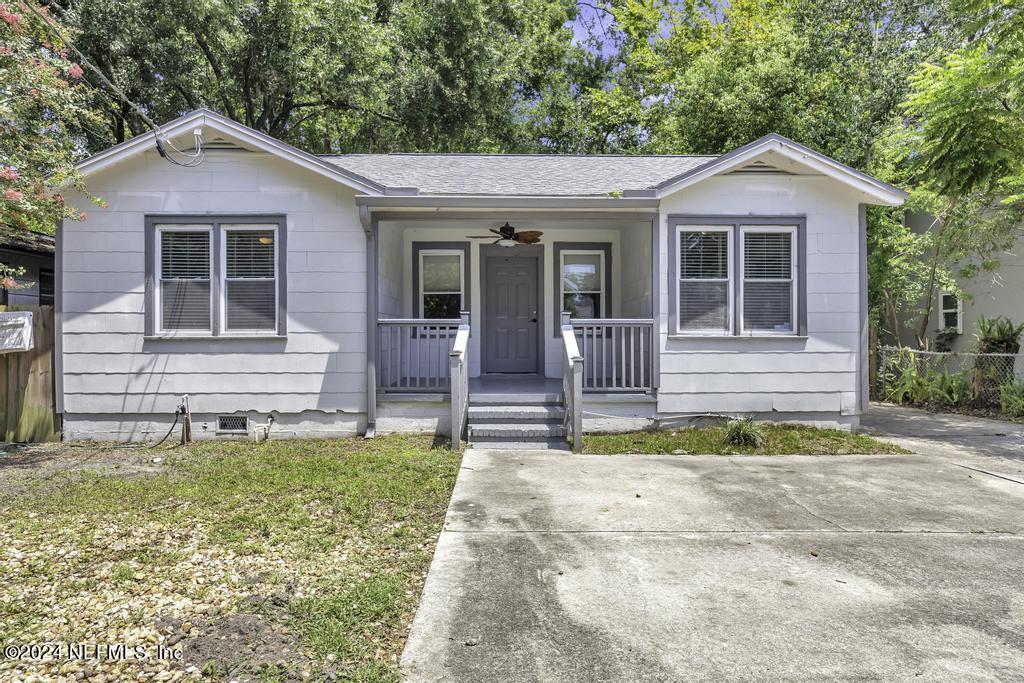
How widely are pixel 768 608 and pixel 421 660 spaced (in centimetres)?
172

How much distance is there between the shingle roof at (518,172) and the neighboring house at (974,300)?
6.82 metres

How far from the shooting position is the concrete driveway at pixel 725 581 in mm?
2428

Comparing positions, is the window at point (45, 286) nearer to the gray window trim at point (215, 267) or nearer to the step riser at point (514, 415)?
the gray window trim at point (215, 267)

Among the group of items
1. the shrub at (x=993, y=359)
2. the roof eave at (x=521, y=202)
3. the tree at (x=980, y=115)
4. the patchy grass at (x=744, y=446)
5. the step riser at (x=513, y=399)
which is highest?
the tree at (x=980, y=115)

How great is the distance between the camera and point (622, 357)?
7.36 metres

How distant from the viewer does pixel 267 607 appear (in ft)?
9.41

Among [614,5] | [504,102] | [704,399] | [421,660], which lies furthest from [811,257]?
[614,5]

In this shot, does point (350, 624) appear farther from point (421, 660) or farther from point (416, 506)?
point (416, 506)

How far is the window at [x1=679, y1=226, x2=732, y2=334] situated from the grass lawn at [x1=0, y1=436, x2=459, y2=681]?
3875 mm

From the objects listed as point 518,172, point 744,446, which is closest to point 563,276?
point 518,172

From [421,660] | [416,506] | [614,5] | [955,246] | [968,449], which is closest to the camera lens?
[421,660]

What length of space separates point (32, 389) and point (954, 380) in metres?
14.1

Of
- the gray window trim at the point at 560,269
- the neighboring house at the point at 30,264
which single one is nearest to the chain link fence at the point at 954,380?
the gray window trim at the point at 560,269

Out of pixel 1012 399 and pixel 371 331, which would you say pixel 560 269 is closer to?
pixel 371 331
